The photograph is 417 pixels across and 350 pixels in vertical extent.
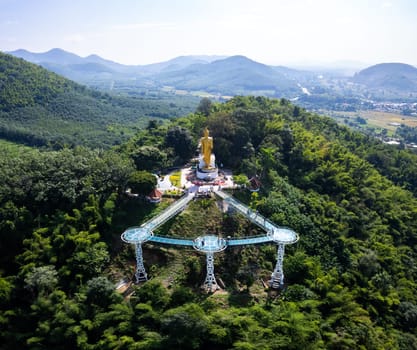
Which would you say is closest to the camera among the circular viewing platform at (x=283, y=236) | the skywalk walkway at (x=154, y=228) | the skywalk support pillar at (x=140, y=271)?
the circular viewing platform at (x=283, y=236)

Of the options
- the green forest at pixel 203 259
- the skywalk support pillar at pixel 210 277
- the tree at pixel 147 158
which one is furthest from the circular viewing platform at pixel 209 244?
the tree at pixel 147 158

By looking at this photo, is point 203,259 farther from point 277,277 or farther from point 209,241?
point 277,277

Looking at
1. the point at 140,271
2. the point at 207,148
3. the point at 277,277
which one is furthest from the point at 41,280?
the point at 207,148

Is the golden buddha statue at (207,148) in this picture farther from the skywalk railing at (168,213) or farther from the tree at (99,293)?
the tree at (99,293)

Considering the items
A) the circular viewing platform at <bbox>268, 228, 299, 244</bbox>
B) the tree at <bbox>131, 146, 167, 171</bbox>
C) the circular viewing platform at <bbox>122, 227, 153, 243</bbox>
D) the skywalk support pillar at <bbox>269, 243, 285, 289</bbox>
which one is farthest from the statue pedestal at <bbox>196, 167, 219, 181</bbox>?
the skywalk support pillar at <bbox>269, 243, 285, 289</bbox>

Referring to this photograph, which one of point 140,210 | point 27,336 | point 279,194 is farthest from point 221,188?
point 27,336

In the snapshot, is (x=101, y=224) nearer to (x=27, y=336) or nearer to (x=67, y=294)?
(x=67, y=294)
